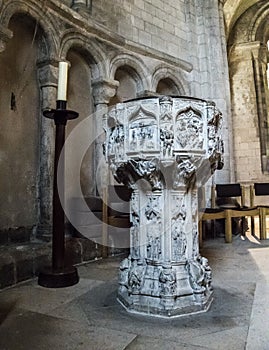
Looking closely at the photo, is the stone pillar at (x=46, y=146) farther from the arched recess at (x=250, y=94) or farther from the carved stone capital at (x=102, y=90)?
the arched recess at (x=250, y=94)

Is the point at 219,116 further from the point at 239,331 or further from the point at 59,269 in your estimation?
the point at 59,269

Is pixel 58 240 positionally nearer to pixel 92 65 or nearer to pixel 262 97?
pixel 92 65

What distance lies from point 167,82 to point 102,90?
1.50 m

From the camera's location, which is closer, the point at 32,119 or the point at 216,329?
the point at 216,329

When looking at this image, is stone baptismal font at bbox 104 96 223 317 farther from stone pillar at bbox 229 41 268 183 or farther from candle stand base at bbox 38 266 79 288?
stone pillar at bbox 229 41 268 183

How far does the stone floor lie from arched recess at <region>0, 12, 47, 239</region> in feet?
2.86

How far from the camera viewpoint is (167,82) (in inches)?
199

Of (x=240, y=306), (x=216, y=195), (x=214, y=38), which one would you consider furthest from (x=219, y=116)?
(x=214, y=38)

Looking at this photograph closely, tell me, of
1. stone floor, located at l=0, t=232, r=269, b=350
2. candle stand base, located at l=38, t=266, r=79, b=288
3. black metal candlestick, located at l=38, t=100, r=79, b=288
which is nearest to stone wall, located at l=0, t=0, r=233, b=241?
black metal candlestick, located at l=38, t=100, r=79, b=288

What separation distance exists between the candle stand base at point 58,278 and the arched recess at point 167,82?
3.02m

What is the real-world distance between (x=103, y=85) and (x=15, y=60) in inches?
42.3

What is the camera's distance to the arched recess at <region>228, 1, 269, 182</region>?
23.4 feet

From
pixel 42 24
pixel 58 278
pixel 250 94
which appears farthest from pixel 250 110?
pixel 58 278

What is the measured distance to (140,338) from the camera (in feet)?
4.50
